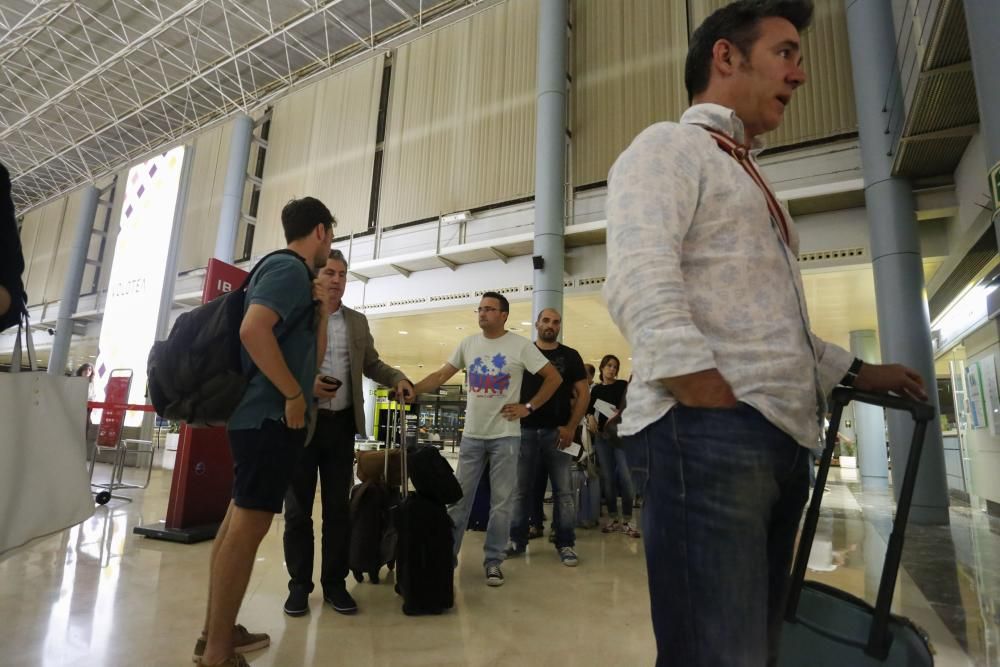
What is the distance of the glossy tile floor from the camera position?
1.92 metres

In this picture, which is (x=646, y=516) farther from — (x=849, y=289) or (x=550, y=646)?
(x=849, y=289)

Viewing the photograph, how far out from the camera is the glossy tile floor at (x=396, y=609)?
75.5 inches

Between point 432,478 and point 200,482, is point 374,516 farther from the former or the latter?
point 200,482

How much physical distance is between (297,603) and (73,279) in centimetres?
1923

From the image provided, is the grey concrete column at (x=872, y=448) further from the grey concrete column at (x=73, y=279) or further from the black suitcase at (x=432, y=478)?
the grey concrete column at (x=73, y=279)

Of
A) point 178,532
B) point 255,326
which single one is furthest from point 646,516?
point 178,532

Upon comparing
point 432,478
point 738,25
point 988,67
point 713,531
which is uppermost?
point 988,67

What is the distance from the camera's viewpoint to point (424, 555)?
7.94ft

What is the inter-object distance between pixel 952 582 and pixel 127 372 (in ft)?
26.9

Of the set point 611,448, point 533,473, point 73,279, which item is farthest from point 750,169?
point 73,279

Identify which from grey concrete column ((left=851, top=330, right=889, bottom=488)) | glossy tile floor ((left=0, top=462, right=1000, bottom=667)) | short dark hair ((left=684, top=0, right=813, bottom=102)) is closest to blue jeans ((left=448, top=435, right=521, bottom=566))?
glossy tile floor ((left=0, top=462, right=1000, bottom=667))

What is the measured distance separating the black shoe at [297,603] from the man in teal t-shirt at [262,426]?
54cm

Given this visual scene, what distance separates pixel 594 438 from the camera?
5281 mm

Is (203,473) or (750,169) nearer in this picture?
(750,169)
